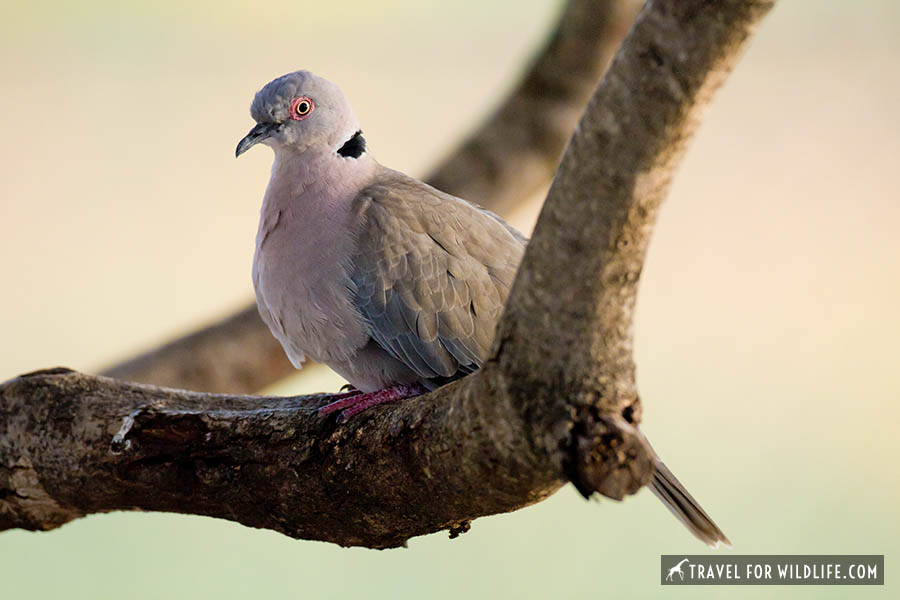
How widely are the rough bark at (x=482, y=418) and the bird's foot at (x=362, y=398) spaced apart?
31mm

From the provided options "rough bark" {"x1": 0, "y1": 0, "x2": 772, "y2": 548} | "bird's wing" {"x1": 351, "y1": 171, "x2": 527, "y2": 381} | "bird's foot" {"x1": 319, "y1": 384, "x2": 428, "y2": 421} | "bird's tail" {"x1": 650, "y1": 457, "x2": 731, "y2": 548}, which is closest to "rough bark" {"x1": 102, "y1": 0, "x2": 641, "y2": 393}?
"rough bark" {"x1": 0, "y1": 0, "x2": 772, "y2": 548}

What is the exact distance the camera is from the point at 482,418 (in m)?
1.57

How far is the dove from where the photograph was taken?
7.16 feet

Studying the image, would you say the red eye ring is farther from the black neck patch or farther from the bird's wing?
the bird's wing

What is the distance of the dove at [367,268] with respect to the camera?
2182 mm

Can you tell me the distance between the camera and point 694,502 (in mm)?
2049

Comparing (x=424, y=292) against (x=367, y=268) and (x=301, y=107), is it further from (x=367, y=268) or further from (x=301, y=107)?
(x=301, y=107)

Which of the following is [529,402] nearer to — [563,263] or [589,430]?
[589,430]

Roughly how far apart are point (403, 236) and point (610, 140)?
96 cm

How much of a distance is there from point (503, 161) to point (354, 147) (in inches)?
48.4

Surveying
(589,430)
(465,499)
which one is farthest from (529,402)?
(465,499)

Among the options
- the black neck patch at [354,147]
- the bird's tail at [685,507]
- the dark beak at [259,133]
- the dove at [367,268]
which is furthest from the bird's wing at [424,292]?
the bird's tail at [685,507]

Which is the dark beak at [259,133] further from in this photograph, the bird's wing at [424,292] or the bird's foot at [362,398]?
the bird's foot at [362,398]

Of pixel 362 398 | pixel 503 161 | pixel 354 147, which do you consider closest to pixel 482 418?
pixel 362 398
